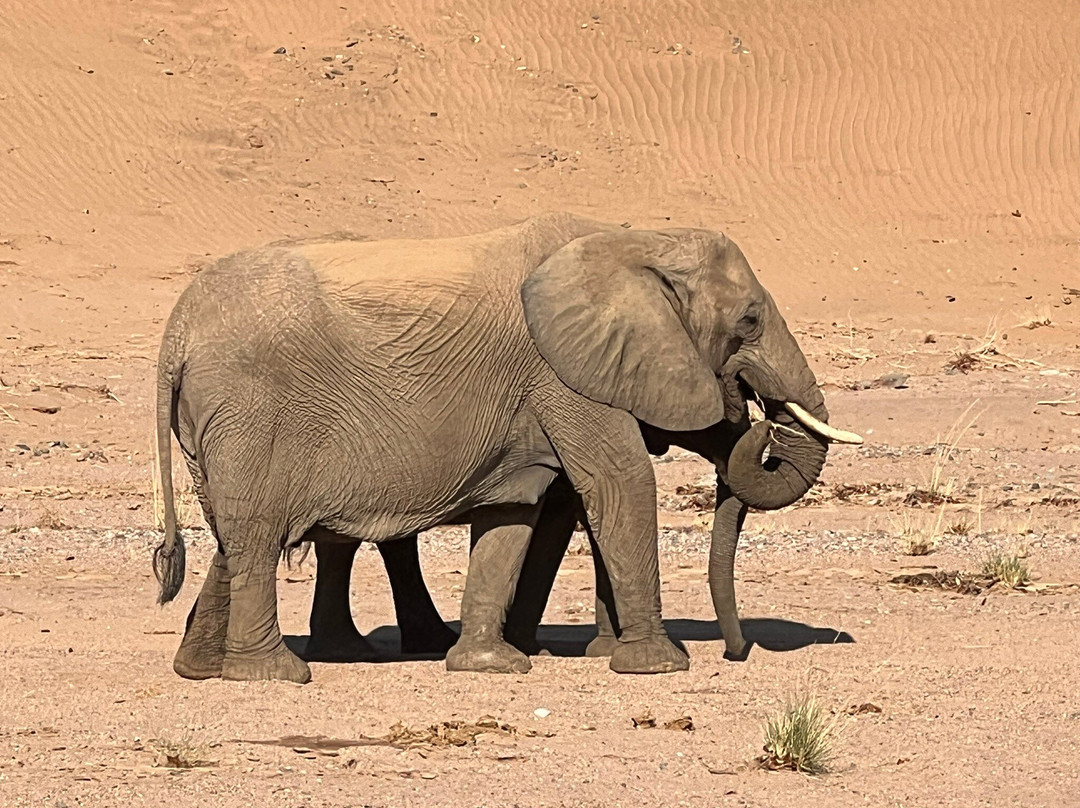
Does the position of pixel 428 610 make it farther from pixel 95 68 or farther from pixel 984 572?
pixel 95 68

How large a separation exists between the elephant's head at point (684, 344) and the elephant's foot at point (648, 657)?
79 centimetres

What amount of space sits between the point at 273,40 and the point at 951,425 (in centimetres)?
1718

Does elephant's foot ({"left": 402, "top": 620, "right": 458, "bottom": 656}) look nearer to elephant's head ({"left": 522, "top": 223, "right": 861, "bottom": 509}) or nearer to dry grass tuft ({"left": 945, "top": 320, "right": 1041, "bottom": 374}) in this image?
elephant's head ({"left": 522, "top": 223, "right": 861, "bottom": 509})

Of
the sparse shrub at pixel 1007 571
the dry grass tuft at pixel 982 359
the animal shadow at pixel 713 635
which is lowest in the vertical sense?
the dry grass tuft at pixel 982 359

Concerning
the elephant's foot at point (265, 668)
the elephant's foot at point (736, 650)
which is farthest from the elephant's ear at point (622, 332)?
the elephant's foot at point (265, 668)

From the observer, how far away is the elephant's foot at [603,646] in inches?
390

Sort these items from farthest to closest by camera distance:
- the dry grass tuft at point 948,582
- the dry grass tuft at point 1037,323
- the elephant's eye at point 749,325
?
1. the dry grass tuft at point 1037,323
2. the dry grass tuft at point 948,582
3. the elephant's eye at point 749,325

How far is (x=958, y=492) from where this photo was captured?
15.5 m

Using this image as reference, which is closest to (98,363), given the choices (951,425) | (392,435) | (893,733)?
(951,425)

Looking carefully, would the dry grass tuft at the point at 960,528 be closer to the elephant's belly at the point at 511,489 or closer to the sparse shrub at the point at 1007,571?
the sparse shrub at the point at 1007,571

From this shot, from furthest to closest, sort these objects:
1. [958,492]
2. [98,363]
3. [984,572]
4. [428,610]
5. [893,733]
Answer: [98,363], [958,492], [984,572], [428,610], [893,733]

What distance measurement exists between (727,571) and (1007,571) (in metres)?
3.03

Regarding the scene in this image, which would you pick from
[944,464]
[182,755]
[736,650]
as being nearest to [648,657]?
[736,650]

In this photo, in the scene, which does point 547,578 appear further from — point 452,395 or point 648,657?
point 452,395
